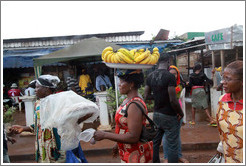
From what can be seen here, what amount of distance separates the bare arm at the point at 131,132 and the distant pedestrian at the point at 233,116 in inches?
28.1

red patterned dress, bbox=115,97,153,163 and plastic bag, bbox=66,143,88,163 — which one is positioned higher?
red patterned dress, bbox=115,97,153,163

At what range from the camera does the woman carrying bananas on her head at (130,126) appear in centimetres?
174

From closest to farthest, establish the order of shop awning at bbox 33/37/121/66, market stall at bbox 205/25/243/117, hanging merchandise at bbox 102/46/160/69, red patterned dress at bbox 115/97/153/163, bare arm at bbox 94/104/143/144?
bare arm at bbox 94/104/143/144
red patterned dress at bbox 115/97/153/163
hanging merchandise at bbox 102/46/160/69
market stall at bbox 205/25/243/117
shop awning at bbox 33/37/121/66

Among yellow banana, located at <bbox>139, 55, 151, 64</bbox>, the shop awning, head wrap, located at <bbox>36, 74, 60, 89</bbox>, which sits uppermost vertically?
the shop awning

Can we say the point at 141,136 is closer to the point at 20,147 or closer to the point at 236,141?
the point at 236,141

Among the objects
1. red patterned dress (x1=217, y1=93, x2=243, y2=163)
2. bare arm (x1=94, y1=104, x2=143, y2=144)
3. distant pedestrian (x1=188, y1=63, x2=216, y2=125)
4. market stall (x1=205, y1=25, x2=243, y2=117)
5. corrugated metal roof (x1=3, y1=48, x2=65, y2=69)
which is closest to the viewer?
A: red patterned dress (x1=217, y1=93, x2=243, y2=163)

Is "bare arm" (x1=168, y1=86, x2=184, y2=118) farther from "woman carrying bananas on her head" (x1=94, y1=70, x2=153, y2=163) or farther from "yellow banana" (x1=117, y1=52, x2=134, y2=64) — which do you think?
"yellow banana" (x1=117, y1=52, x2=134, y2=64)

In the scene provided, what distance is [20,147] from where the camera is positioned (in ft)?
15.0

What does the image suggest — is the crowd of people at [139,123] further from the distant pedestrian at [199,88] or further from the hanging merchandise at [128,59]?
the distant pedestrian at [199,88]

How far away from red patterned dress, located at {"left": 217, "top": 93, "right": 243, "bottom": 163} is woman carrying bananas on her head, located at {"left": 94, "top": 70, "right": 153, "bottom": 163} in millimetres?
663

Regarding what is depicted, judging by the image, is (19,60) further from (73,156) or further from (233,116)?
(233,116)

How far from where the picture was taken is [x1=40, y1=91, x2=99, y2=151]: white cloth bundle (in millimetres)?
1759

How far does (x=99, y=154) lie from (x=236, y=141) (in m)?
3.14

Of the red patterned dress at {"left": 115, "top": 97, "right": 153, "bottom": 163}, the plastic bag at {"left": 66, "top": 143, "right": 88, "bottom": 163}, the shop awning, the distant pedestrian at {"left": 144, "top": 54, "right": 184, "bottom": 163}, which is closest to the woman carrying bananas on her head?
the red patterned dress at {"left": 115, "top": 97, "right": 153, "bottom": 163}
